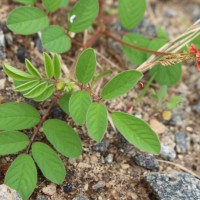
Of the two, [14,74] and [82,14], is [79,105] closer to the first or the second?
[14,74]

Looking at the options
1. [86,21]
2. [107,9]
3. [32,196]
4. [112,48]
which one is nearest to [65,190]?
[32,196]

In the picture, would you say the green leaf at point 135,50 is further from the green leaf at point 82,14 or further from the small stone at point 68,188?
the small stone at point 68,188

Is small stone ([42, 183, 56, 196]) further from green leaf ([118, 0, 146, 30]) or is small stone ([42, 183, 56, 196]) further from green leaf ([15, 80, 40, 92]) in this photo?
green leaf ([118, 0, 146, 30])

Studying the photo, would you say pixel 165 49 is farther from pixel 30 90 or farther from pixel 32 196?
pixel 32 196

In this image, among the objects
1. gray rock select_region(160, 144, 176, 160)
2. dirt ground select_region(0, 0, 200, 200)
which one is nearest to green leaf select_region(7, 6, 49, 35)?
dirt ground select_region(0, 0, 200, 200)

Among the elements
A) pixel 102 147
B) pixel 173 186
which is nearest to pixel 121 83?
pixel 102 147

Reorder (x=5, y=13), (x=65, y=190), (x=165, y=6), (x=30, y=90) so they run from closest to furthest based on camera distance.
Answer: (x=30, y=90)
(x=65, y=190)
(x=5, y=13)
(x=165, y=6)

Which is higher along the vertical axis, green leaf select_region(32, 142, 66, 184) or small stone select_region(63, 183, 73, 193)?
green leaf select_region(32, 142, 66, 184)
